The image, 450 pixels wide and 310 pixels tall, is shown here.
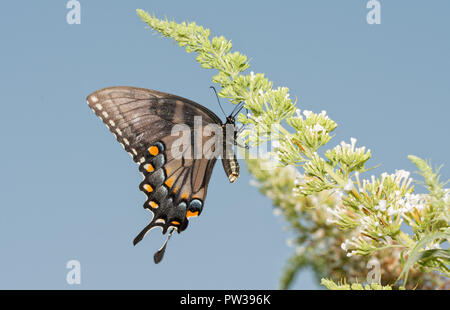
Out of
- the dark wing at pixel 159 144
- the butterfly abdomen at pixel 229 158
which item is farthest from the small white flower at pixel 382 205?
the dark wing at pixel 159 144

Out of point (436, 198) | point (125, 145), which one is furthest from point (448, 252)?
point (125, 145)

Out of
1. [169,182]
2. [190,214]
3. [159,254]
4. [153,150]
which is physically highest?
[153,150]

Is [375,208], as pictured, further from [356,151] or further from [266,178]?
[266,178]

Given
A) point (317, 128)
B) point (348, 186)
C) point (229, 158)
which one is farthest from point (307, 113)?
point (229, 158)

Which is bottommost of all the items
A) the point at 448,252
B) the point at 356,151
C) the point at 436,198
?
the point at 448,252

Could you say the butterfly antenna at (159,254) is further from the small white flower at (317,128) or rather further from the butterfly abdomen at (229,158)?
the small white flower at (317,128)

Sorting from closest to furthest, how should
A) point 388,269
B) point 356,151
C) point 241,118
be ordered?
point 356,151 → point 241,118 → point 388,269

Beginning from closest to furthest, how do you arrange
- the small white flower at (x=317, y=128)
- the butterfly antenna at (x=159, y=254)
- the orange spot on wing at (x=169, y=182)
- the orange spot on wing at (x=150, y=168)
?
the small white flower at (x=317, y=128) < the butterfly antenna at (x=159, y=254) < the orange spot on wing at (x=150, y=168) < the orange spot on wing at (x=169, y=182)

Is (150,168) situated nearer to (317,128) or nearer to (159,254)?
(159,254)
